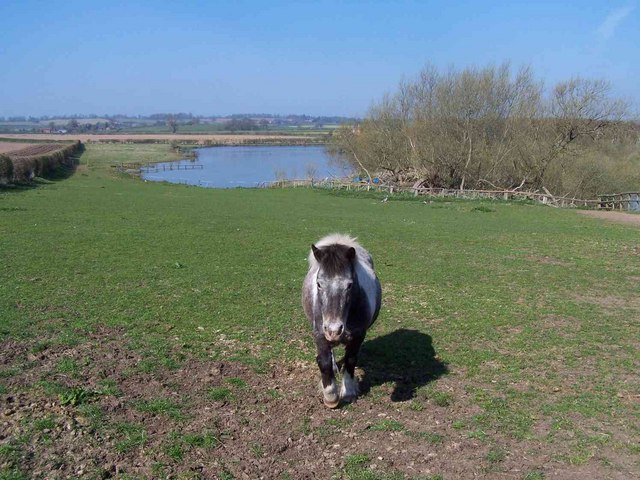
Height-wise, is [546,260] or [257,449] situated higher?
[257,449]

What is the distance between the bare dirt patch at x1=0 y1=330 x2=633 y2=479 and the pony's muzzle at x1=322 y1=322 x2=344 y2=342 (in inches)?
41.5

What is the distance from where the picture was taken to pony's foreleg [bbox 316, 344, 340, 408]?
588 cm

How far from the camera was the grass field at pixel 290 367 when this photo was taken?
193 inches

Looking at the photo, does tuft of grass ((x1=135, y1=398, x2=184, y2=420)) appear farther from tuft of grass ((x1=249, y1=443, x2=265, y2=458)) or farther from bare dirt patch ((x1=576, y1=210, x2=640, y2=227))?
bare dirt patch ((x1=576, y1=210, x2=640, y2=227))

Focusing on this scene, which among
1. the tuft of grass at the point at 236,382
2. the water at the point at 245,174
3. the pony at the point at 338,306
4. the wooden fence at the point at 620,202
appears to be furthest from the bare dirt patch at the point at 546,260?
the water at the point at 245,174

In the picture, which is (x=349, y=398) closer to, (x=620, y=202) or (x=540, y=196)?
(x=540, y=196)

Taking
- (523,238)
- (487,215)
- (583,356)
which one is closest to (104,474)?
(583,356)

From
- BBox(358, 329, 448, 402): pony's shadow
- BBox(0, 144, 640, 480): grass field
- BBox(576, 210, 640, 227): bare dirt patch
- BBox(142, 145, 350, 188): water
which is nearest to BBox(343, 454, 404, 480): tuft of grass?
BBox(0, 144, 640, 480): grass field

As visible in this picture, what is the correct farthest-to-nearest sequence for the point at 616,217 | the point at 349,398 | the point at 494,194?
the point at 494,194, the point at 616,217, the point at 349,398

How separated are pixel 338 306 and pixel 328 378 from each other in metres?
1.11

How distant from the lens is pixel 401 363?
734 cm

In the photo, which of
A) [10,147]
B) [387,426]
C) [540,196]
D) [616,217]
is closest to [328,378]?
[387,426]

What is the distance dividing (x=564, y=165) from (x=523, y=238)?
26085 millimetres

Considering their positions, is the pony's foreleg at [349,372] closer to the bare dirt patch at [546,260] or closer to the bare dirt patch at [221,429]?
the bare dirt patch at [221,429]
